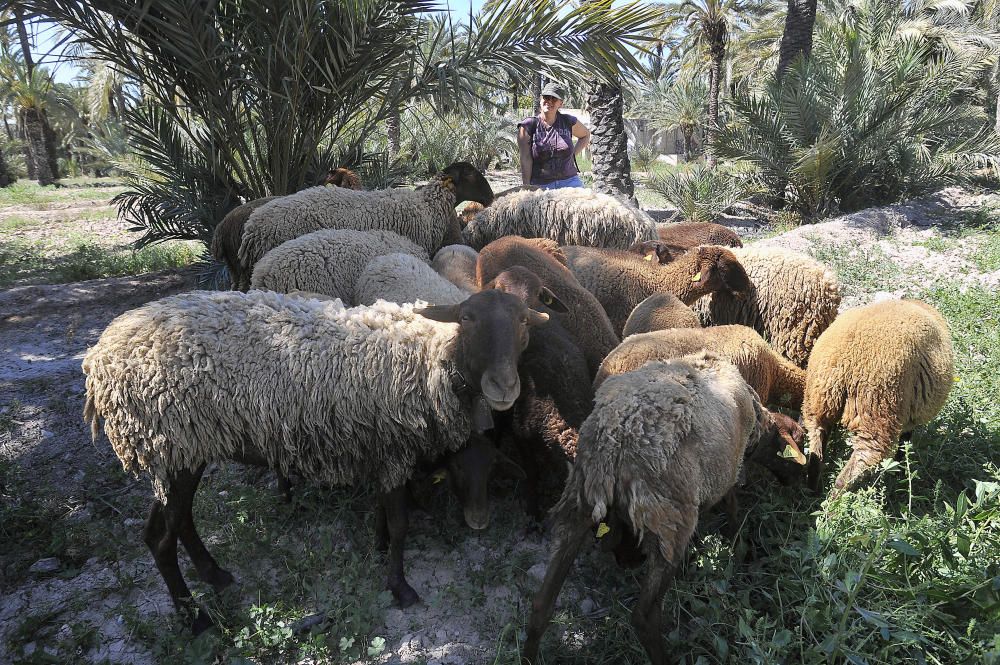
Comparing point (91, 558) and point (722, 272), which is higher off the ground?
point (722, 272)

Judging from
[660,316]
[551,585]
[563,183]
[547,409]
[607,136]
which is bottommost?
[551,585]

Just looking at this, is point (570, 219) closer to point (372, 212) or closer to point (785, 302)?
point (372, 212)

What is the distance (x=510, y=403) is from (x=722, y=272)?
7.97 ft

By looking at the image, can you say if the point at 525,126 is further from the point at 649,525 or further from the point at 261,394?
the point at 649,525

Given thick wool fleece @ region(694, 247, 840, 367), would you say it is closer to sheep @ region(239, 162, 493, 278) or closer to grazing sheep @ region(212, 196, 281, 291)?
sheep @ region(239, 162, 493, 278)

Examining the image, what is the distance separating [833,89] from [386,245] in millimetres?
9233

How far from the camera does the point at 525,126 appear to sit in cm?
739

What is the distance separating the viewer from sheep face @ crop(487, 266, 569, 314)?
4.11 meters

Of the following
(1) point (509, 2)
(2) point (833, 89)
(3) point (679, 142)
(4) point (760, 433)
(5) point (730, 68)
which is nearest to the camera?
(4) point (760, 433)

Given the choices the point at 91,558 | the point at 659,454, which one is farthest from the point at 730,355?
the point at 91,558

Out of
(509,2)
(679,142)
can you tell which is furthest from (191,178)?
(679,142)

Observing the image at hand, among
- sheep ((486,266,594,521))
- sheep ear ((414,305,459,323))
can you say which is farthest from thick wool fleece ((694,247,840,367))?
sheep ear ((414,305,459,323))

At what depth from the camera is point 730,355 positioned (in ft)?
12.5

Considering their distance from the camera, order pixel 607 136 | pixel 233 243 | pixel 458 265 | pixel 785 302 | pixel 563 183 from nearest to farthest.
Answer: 1. pixel 785 302
2. pixel 458 265
3. pixel 233 243
4. pixel 563 183
5. pixel 607 136
